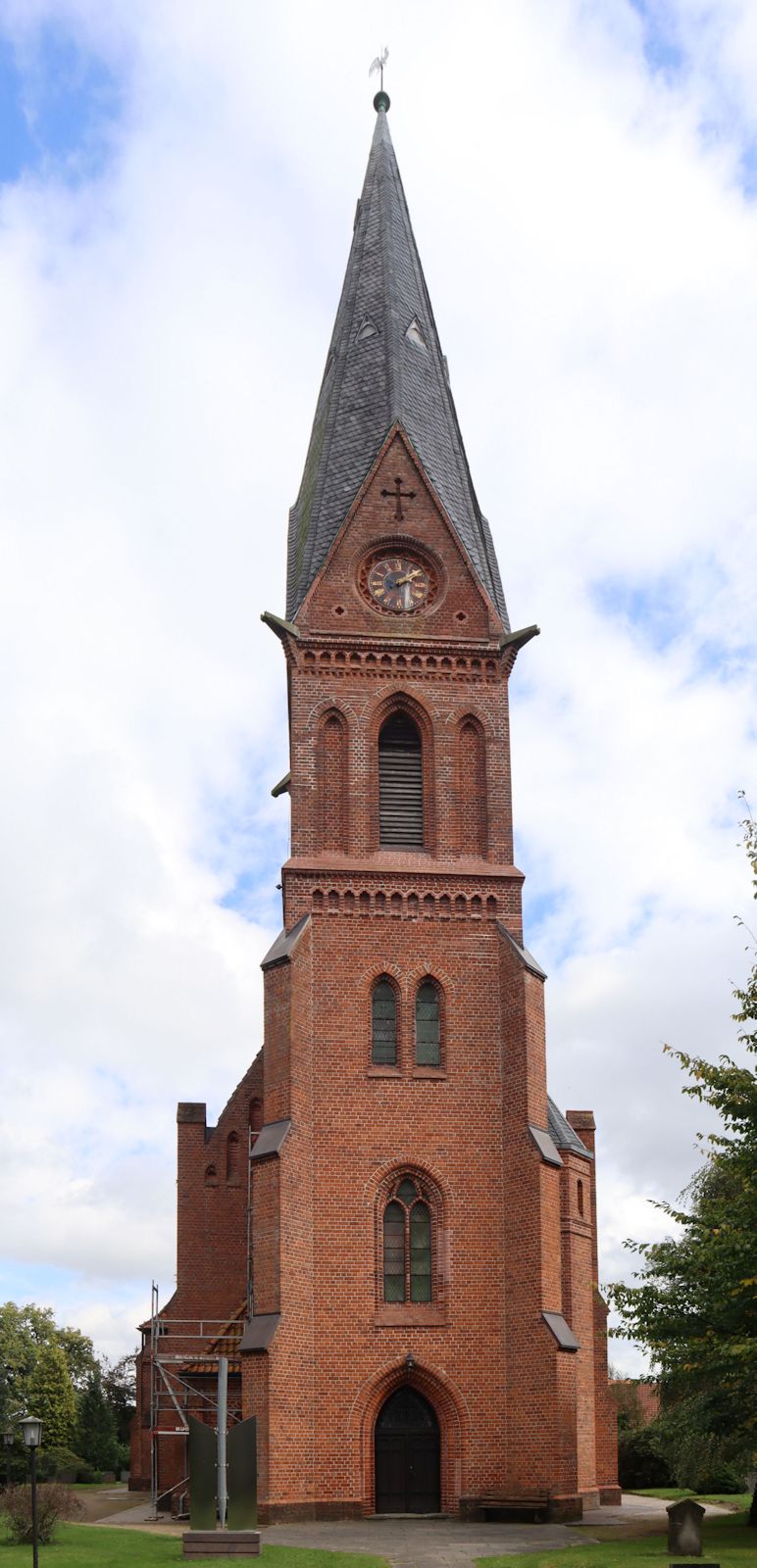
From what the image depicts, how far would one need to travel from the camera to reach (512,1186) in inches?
1230

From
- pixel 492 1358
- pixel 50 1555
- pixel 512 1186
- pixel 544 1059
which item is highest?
pixel 544 1059

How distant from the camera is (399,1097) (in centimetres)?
3172

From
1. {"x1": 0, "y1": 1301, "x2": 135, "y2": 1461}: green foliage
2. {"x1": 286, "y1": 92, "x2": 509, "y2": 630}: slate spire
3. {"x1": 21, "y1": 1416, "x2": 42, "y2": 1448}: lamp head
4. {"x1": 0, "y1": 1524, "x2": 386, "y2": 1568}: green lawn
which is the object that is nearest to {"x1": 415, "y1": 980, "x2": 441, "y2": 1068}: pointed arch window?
{"x1": 286, "y1": 92, "x2": 509, "y2": 630}: slate spire

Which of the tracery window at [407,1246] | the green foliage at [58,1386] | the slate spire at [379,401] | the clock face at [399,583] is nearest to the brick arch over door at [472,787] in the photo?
the slate spire at [379,401]

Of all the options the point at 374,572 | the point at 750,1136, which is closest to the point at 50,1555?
the point at 750,1136

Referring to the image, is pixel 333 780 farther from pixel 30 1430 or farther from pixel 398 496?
pixel 30 1430

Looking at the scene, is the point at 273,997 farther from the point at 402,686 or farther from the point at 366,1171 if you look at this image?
the point at 402,686

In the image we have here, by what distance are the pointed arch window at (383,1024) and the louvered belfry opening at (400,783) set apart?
3201 mm

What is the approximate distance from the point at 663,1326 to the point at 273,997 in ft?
33.4

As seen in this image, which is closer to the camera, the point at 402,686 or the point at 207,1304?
the point at 402,686

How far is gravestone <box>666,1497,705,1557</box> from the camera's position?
22.5 m

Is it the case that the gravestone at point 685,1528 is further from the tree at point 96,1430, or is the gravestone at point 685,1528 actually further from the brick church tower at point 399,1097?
the tree at point 96,1430

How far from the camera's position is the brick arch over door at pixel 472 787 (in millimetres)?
34094

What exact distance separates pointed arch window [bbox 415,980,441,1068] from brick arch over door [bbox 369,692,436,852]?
303 cm
